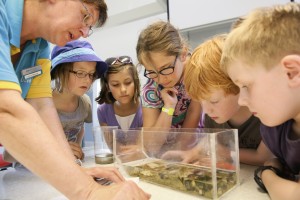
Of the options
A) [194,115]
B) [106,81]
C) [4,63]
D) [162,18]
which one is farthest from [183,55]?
[162,18]

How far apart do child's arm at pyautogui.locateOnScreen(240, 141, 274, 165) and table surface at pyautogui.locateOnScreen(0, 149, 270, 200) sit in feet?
0.07

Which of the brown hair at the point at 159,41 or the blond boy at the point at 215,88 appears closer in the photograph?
the blond boy at the point at 215,88

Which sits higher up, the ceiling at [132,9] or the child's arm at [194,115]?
the ceiling at [132,9]

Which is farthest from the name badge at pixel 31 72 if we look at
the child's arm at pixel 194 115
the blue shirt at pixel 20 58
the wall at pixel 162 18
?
the wall at pixel 162 18

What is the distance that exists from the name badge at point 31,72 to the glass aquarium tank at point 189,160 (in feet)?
1.21

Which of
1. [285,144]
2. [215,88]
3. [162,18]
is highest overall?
[162,18]

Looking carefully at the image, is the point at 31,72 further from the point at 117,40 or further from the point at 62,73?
the point at 117,40

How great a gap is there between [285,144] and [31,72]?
0.72 meters

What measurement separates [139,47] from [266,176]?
2.35 feet

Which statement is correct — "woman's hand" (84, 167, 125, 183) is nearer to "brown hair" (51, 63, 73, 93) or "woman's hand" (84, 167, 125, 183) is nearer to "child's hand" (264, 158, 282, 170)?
"child's hand" (264, 158, 282, 170)

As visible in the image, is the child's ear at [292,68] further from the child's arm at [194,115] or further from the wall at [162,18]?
the wall at [162,18]

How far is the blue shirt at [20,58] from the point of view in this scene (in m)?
0.44

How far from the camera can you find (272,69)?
0.46m

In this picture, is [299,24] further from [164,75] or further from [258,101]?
[164,75]
